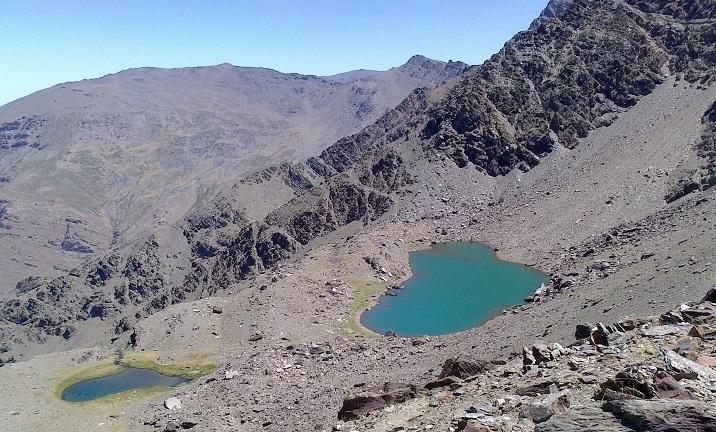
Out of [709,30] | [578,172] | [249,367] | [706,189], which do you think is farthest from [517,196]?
[249,367]

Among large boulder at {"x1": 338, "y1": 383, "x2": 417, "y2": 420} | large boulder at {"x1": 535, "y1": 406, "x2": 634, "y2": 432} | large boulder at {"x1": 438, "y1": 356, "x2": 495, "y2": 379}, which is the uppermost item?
large boulder at {"x1": 535, "y1": 406, "x2": 634, "y2": 432}

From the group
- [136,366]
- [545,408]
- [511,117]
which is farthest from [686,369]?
[511,117]

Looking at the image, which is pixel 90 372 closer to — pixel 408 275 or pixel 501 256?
pixel 408 275

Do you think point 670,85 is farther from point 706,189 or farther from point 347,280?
point 347,280

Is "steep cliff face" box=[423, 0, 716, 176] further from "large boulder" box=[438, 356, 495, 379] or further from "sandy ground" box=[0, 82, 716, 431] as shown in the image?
"large boulder" box=[438, 356, 495, 379]

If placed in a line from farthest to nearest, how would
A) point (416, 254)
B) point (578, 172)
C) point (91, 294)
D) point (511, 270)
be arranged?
point (91, 294) < point (578, 172) < point (416, 254) < point (511, 270)

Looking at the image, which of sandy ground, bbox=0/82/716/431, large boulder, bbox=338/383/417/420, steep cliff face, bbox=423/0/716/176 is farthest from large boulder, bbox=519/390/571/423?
steep cliff face, bbox=423/0/716/176

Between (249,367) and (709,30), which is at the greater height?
(709,30)
